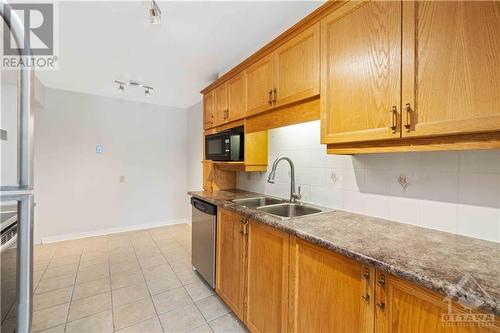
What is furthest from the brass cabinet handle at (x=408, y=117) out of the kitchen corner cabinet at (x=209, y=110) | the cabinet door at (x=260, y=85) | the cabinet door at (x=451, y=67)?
the kitchen corner cabinet at (x=209, y=110)

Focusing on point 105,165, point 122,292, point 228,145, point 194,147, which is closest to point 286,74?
point 228,145

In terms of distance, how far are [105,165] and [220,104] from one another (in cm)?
269

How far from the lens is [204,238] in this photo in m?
2.23

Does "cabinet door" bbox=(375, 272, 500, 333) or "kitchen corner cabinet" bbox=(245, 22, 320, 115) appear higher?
"kitchen corner cabinet" bbox=(245, 22, 320, 115)

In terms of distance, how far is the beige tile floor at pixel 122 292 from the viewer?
1.75m

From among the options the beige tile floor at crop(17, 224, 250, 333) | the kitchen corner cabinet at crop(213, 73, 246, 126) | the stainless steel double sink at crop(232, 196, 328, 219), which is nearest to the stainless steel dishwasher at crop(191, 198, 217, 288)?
the beige tile floor at crop(17, 224, 250, 333)

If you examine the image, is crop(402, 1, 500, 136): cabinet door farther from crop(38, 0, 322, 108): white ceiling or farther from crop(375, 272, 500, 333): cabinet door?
crop(38, 0, 322, 108): white ceiling

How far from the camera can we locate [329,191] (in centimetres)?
174

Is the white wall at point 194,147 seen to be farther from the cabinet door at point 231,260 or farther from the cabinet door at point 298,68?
the cabinet door at point 298,68

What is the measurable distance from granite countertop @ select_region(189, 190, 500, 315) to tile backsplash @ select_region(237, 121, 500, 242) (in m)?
0.07

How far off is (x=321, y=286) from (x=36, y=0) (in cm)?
265

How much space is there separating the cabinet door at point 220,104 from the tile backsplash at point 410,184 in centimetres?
81

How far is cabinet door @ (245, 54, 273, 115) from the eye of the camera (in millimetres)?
1775

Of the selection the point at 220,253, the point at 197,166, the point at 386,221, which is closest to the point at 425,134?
the point at 386,221
